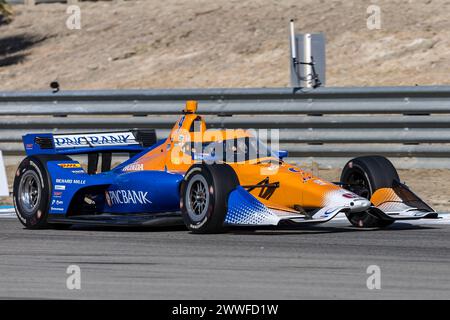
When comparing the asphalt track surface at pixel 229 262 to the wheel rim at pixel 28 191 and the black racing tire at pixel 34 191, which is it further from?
the wheel rim at pixel 28 191

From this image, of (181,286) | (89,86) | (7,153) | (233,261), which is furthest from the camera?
(89,86)

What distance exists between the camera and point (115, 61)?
915 inches

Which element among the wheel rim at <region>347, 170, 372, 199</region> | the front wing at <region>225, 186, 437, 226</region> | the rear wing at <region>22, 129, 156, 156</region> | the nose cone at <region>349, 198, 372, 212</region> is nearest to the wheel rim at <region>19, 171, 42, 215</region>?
the rear wing at <region>22, 129, 156, 156</region>

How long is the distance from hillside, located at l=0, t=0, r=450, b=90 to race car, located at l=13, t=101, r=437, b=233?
24.1ft

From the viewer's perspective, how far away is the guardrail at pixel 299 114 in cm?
1512

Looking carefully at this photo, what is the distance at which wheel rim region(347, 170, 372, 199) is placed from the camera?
1162 centimetres

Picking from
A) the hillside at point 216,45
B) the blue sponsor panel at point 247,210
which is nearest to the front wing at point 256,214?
the blue sponsor panel at point 247,210

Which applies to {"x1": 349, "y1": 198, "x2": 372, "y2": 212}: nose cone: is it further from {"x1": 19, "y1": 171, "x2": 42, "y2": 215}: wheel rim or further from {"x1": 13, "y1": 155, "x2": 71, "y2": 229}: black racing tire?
{"x1": 19, "y1": 171, "x2": 42, "y2": 215}: wheel rim

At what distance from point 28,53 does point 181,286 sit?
1762 centimetres

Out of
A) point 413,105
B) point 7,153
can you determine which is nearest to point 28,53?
point 7,153
